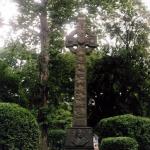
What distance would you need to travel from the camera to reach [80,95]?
1698cm

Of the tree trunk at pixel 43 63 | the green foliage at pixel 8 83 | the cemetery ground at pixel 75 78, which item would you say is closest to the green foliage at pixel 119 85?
the cemetery ground at pixel 75 78

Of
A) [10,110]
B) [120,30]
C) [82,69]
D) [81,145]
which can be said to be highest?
[120,30]

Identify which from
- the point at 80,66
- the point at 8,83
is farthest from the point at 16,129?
the point at 8,83

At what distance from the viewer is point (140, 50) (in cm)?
4259

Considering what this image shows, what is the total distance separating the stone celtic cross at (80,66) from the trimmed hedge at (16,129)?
A: 271cm

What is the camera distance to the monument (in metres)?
16.3

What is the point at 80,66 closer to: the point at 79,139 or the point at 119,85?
the point at 79,139

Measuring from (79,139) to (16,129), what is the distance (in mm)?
3319

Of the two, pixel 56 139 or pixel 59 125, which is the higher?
pixel 59 125

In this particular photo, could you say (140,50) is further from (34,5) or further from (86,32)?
(86,32)

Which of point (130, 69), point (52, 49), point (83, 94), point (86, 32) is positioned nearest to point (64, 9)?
point (52, 49)

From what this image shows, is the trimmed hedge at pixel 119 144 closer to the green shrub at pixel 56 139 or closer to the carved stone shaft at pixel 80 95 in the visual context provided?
the carved stone shaft at pixel 80 95

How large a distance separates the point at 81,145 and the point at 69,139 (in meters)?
0.48

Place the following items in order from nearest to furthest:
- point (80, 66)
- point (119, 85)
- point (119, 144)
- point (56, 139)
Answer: point (80, 66), point (119, 144), point (56, 139), point (119, 85)
